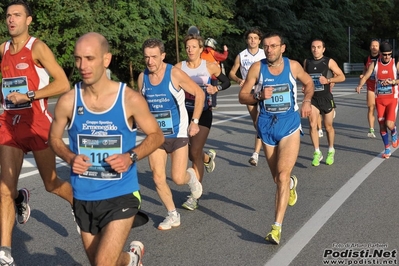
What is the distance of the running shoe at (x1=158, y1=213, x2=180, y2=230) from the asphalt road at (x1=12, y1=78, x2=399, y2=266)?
8 centimetres

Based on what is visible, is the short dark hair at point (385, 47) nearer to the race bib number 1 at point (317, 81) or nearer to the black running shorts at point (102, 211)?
the race bib number 1 at point (317, 81)

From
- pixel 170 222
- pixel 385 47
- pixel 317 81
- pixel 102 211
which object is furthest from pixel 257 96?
pixel 385 47

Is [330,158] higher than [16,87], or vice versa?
[16,87]

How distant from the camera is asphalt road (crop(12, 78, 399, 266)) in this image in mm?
5535

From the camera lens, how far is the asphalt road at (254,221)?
5.54 metres

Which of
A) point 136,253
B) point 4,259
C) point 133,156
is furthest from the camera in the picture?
point 4,259

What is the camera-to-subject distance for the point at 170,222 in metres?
6.54

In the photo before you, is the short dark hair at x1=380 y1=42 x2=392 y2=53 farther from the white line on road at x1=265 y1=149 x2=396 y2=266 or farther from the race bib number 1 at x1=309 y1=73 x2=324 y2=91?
the white line on road at x1=265 y1=149 x2=396 y2=266

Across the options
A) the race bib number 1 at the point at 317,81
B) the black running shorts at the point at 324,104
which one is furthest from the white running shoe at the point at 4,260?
the black running shorts at the point at 324,104

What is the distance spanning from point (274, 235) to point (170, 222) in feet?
3.89

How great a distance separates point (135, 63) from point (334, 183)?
89.3ft

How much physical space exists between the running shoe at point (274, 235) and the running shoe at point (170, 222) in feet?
3.54

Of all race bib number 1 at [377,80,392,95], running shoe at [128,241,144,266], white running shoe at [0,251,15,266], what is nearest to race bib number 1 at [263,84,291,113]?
running shoe at [128,241,144,266]

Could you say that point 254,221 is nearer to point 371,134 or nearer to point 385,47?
point 385,47
